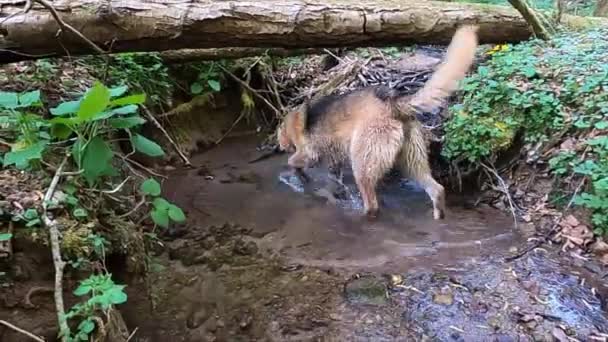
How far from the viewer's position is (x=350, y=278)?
3738 mm

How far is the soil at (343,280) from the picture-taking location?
312 cm

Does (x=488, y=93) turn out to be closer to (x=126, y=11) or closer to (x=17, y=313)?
(x=126, y=11)

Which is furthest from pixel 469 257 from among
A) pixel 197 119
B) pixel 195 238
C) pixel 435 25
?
pixel 197 119

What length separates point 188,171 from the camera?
5.54m

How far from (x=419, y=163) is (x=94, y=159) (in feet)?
9.78

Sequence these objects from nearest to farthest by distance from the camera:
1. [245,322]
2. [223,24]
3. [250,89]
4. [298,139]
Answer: [245,322] → [223,24] → [298,139] → [250,89]

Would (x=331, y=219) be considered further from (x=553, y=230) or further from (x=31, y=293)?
(x=31, y=293)

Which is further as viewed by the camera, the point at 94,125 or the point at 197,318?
the point at 197,318

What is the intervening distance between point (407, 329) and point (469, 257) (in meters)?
1.01

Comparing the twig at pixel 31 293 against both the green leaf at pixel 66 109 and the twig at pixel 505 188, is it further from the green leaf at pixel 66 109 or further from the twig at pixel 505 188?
the twig at pixel 505 188

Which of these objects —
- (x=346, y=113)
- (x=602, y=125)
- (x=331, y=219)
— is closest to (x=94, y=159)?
(x=331, y=219)

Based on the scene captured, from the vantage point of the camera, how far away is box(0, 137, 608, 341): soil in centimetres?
312

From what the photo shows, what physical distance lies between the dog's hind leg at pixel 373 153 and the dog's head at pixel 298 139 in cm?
63

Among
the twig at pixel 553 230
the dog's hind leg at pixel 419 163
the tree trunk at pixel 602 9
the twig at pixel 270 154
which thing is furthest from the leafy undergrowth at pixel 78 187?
the tree trunk at pixel 602 9
